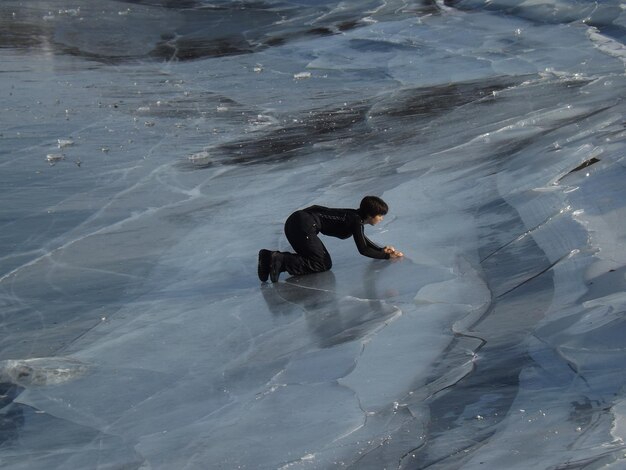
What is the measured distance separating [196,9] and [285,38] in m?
5.83

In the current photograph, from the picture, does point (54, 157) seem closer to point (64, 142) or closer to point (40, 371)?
point (64, 142)

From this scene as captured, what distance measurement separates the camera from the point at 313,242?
9281 millimetres

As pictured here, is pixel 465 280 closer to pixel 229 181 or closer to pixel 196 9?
pixel 229 181

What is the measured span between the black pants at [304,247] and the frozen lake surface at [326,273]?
13cm

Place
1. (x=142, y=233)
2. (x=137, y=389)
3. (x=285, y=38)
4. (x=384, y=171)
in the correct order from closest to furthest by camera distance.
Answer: (x=137, y=389)
(x=142, y=233)
(x=384, y=171)
(x=285, y=38)

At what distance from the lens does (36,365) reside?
25.6 ft

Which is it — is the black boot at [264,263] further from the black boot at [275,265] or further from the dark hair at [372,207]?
the dark hair at [372,207]

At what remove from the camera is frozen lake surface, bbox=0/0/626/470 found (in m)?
6.41

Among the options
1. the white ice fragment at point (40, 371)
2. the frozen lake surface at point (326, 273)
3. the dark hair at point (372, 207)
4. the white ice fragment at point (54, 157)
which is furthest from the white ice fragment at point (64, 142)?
the white ice fragment at point (40, 371)

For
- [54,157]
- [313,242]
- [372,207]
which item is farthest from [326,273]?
[54,157]

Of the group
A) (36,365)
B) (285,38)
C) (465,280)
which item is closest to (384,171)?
(465,280)

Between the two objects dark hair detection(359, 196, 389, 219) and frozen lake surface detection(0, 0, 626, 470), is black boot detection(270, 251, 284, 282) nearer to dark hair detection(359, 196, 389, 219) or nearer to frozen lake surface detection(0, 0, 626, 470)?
frozen lake surface detection(0, 0, 626, 470)

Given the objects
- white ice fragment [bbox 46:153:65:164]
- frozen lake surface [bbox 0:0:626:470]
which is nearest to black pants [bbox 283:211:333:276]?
frozen lake surface [bbox 0:0:626:470]

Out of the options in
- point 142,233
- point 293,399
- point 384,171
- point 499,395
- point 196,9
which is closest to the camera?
point 499,395
